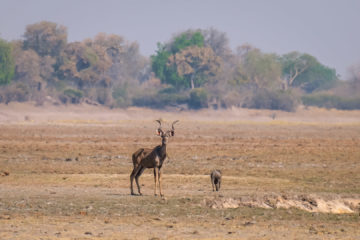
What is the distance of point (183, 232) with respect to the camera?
1324cm

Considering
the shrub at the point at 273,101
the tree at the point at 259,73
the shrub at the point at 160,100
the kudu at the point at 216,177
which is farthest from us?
the tree at the point at 259,73

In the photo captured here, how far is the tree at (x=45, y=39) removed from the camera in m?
92.2

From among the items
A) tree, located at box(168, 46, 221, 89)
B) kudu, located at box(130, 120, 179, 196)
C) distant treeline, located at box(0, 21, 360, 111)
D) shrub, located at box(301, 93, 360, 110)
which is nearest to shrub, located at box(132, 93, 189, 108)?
distant treeline, located at box(0, 21, 360, 111)

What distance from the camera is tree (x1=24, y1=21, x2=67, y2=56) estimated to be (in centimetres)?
9225

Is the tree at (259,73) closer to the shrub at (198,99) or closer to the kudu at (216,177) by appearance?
the shrub at (198,99)

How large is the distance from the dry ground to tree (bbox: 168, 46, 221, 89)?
49.0m

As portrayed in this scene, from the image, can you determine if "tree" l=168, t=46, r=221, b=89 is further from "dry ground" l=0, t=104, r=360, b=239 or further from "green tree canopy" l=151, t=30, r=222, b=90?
"dry ground" l=0, t=104, r=360, b=239

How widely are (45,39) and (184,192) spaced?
77.2 metres

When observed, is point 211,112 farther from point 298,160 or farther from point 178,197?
point 178,197

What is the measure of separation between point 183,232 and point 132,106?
238ft

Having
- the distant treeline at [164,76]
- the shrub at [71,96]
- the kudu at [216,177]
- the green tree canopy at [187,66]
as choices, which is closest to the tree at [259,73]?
the distant treeline at [164,76]

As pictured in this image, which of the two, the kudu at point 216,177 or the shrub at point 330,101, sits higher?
the shrub at point 330,101

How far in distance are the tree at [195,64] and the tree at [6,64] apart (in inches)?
808

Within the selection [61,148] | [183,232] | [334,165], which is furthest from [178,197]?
[61,148]
